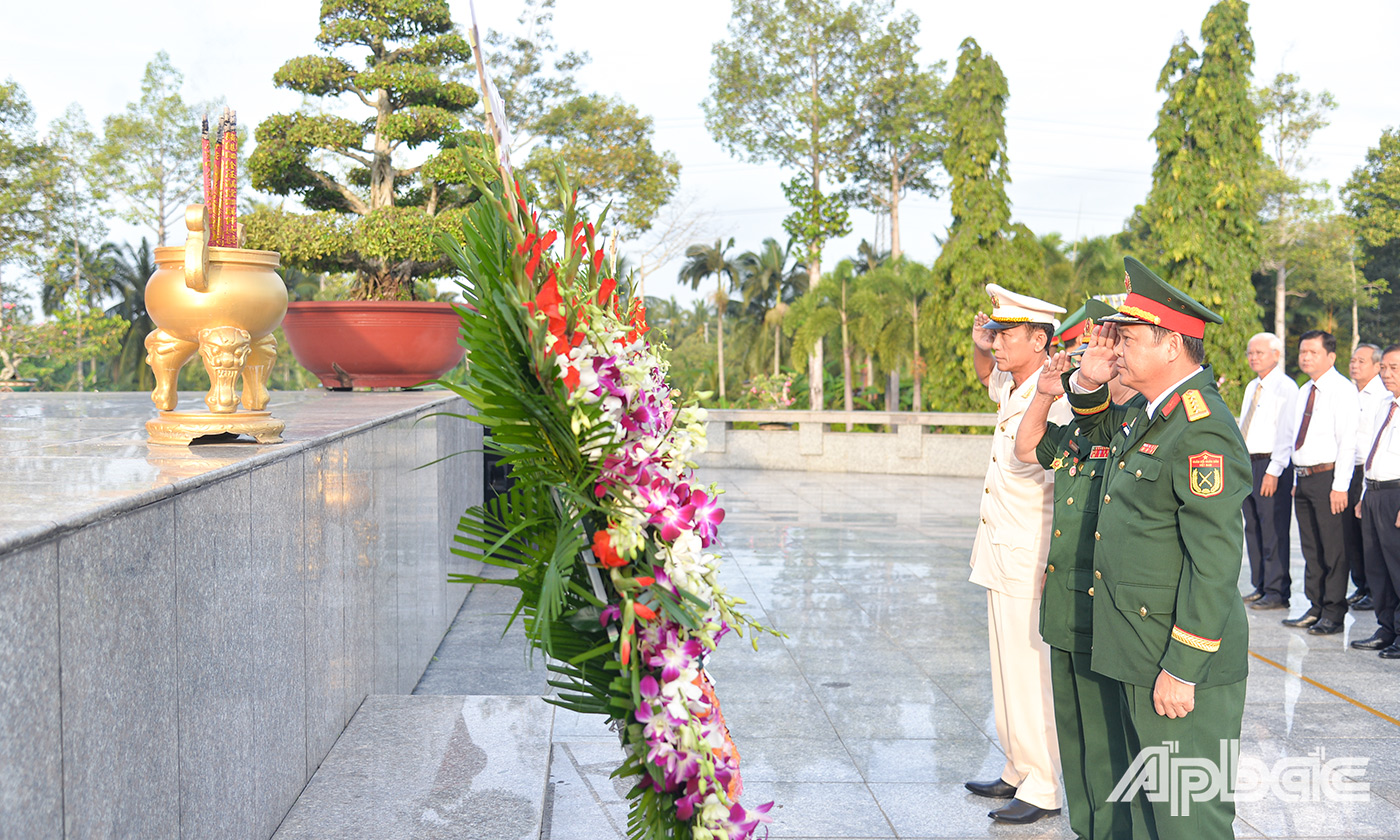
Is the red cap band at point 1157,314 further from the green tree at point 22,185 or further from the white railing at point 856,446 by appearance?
the green tree at point 22,185

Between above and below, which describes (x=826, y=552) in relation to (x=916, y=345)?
below

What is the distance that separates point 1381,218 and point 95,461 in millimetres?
50960

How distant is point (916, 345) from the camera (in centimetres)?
2675

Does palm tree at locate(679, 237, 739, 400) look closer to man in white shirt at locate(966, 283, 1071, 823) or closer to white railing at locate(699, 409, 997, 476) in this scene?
white railing at locate(699, 409, 997, 476)

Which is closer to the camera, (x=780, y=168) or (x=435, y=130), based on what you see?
(x=435, y=130)

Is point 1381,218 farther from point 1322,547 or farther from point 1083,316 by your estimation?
point 1083,316

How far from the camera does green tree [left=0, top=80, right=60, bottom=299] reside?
22672 millimetres

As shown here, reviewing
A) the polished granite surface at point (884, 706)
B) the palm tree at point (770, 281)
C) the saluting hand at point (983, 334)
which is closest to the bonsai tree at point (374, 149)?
the polished granite surface at point (884, 706)

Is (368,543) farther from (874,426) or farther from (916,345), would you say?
(916,345)

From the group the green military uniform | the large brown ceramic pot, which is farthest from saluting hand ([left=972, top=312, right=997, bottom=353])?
the large brown ceramic pot

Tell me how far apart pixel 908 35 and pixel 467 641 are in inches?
1390

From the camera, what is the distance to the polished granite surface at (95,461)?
4.88ft

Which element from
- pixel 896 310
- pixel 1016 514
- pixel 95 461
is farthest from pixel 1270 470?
pixel 896 310

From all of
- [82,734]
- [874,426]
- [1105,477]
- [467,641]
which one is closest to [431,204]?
[467,641]
